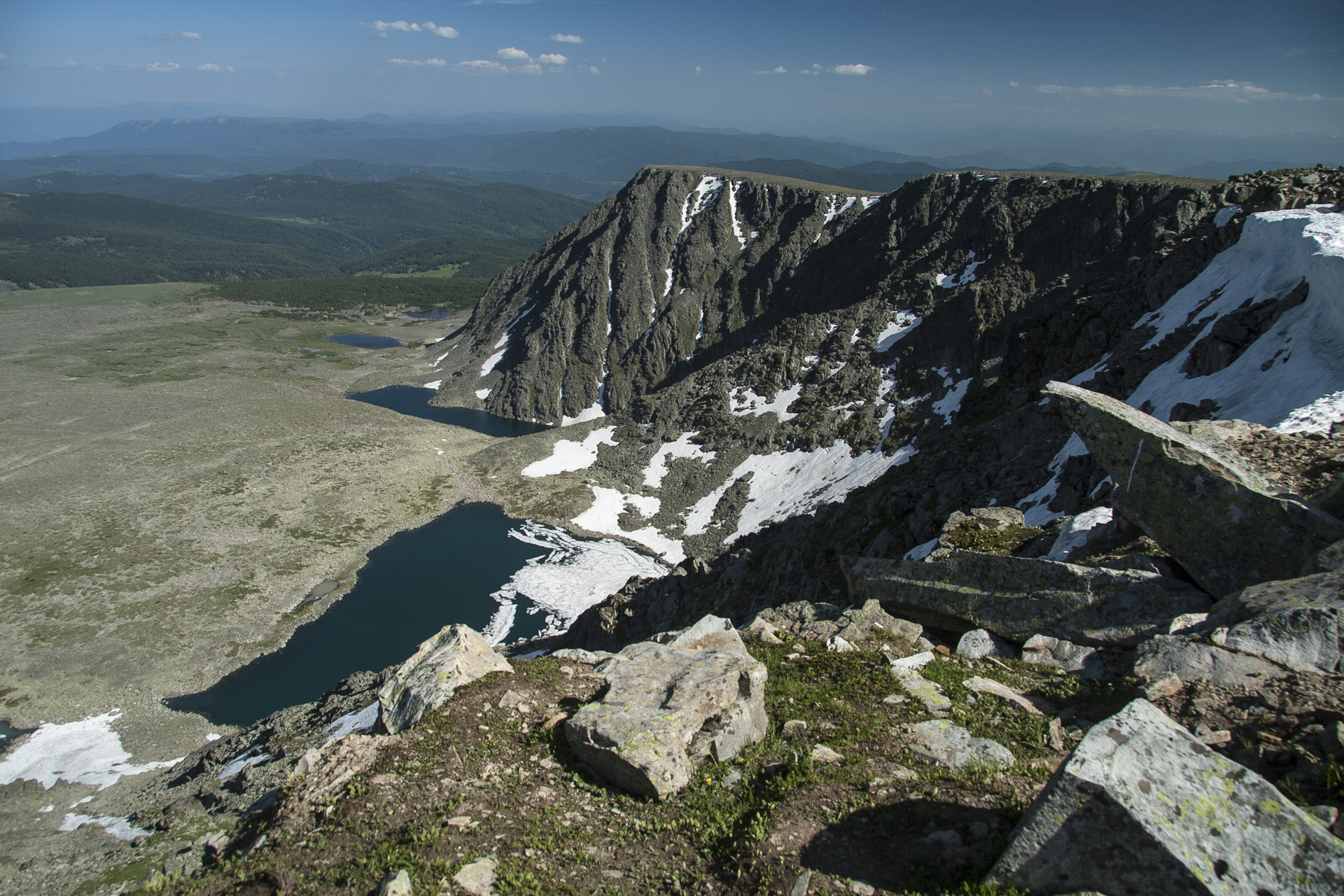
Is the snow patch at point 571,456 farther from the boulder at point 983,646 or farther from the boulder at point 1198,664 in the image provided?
the boulder at point 1198,664

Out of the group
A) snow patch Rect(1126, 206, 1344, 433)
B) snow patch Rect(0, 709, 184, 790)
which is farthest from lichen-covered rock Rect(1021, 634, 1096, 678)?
snow patch Rect(0, 709, 184, 790)

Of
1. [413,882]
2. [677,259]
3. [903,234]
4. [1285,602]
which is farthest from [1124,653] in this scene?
[677,259]

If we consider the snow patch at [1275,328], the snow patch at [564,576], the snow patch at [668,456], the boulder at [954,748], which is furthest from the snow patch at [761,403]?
the boulder at [954,748]

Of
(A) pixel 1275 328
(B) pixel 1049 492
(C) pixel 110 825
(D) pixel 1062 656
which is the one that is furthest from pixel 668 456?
(D) pixel 1062 656

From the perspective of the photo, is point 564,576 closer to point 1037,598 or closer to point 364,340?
point 1037,598

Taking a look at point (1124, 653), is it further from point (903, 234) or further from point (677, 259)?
point (677, 259)

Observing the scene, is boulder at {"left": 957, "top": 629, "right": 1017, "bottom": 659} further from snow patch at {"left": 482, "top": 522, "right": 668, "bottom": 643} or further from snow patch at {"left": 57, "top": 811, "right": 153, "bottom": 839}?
snow patch at {"left": 482, "top": 522, "right": 668, "bottom": 643}
